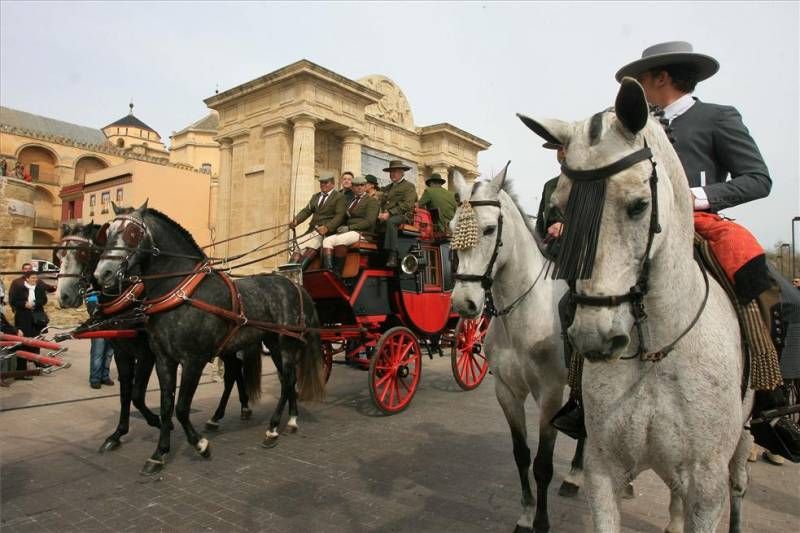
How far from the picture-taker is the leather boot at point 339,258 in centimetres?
678

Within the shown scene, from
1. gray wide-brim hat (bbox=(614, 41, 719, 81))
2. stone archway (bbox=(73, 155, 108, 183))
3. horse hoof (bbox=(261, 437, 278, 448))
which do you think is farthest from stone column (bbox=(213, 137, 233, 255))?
stone archway (bbox=(73, 155, 108, 183))

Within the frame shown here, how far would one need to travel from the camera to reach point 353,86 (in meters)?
21.5

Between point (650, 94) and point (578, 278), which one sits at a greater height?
point (650, 94)

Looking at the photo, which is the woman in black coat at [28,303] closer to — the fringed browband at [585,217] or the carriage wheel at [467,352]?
the carriage wheel at [467,352]

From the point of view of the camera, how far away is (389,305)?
7277 mm

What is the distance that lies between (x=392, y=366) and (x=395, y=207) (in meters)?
2.30

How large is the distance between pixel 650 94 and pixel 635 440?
1.61m

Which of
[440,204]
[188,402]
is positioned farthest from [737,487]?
[440,204]

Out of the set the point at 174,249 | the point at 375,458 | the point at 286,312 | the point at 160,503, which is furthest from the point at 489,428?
the point at 174,249

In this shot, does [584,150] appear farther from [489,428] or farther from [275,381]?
[275,381]

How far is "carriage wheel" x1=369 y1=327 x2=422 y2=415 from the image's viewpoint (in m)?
6.52

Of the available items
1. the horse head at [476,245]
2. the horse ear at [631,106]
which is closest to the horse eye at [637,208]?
the horse ear at [631,106]

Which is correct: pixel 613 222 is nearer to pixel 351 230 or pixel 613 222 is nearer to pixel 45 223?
pixel 351 230

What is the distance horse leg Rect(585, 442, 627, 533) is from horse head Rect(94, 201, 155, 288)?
4568mm
